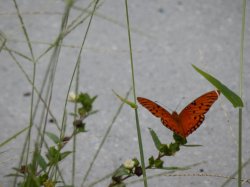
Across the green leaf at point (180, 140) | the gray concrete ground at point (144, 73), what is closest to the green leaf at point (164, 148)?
the green leaf at point (180, 140)

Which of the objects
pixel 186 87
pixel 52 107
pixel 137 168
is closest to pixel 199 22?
pixel 186 87

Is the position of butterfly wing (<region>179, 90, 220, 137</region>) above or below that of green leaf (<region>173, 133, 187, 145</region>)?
above

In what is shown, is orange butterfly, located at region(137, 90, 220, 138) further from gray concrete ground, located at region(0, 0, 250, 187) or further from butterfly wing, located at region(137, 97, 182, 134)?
gray concrete ground, located at region(0, 0, 250, 187)

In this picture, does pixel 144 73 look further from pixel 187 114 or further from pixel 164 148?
pixel 164 148

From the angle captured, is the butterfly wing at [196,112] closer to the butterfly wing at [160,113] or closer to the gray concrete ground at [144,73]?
the butterfly wing at [160,113]

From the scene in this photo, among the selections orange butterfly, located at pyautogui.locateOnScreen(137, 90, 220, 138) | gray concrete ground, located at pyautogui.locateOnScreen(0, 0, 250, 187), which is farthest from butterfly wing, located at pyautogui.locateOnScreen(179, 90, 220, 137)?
gray concrete ground, located at pyautogui.locateOnScreen(0, 0, 250, 187)

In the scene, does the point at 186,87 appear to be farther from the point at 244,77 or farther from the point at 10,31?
the point at 10,31

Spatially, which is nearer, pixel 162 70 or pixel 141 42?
pixel 162 70
